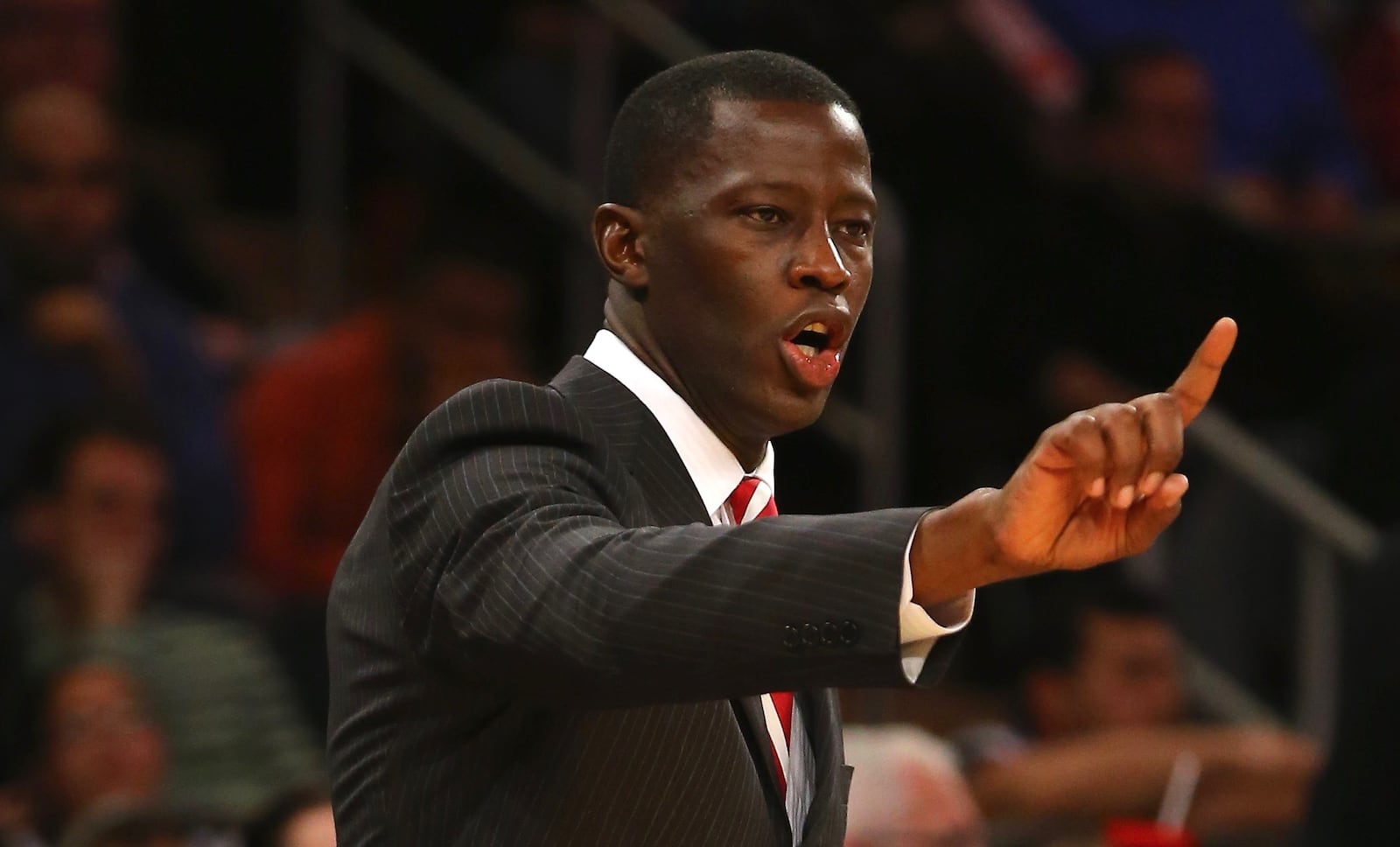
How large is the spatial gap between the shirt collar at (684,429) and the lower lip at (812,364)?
0.39 feet

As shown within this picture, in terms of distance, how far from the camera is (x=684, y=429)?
7.38ft

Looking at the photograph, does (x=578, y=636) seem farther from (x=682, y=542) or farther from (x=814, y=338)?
(x=814, y=338)

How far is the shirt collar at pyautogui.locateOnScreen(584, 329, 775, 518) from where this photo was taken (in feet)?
7.34

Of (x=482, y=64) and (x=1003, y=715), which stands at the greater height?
(x=482, y=64)

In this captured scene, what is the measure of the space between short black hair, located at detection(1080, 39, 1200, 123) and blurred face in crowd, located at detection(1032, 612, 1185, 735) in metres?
2.07

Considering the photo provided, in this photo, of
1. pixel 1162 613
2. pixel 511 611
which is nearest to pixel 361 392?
pixel 1162 613

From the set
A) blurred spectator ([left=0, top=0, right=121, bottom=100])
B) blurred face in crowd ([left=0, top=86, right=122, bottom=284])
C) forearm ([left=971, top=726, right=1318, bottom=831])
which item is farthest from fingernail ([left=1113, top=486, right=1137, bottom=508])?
blurred spectator ([left=0, top=0, right=121, bottom=100])

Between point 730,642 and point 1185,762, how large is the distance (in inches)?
130

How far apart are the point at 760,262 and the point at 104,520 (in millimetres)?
3205

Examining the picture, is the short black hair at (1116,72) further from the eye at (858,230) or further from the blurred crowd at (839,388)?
the eye at (858,230)

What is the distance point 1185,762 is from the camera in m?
4.89

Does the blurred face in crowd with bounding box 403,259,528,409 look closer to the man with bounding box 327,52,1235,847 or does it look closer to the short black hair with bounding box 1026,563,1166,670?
the short black hair with bounding box 1026,563,1166,670

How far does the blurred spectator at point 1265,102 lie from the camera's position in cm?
773

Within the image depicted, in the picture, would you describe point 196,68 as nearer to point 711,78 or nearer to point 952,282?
point 952,282
